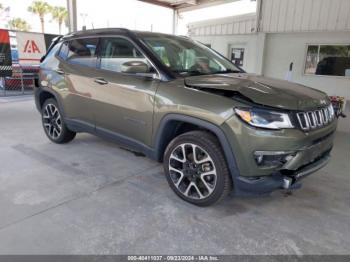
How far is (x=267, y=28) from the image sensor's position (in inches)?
490

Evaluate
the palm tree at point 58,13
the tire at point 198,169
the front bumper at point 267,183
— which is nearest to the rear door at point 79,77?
the tire at point 198,169

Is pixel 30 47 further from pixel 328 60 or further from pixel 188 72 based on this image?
pixel 328 60

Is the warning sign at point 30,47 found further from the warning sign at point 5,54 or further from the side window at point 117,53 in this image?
the side window at point 117,53

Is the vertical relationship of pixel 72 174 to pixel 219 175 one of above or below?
below

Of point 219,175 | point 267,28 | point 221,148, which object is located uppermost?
point 267,28

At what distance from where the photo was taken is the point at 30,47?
345 inches

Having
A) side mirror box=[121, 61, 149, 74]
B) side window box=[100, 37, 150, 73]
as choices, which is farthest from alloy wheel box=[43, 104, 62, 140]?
side mirror box=[121, 61, 149, 74]

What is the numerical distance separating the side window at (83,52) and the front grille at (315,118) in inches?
95.8

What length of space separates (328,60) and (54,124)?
36.3 ft

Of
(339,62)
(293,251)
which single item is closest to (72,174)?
(293,251)

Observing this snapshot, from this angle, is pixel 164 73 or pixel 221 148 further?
pixel 164 73

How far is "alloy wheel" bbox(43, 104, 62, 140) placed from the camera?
4.16m

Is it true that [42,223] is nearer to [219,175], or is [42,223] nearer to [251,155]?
[219,175]

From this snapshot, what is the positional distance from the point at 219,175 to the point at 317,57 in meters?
11.3
